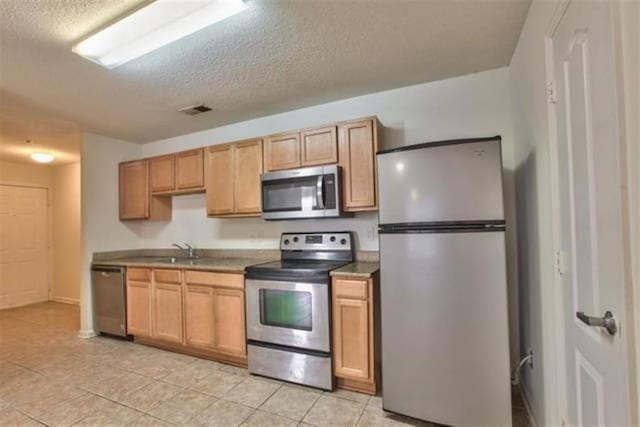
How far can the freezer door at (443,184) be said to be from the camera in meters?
1.81

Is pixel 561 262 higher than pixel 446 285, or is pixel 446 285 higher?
pixel 561 262

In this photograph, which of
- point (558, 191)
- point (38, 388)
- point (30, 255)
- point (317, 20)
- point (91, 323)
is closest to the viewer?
point (558, 191)

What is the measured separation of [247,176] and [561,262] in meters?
2.61

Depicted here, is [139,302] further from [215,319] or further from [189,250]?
[215,319]

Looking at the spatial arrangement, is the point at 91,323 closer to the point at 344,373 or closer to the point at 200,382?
the point at 200,382

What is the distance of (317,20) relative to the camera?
187cm

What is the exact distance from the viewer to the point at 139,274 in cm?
345

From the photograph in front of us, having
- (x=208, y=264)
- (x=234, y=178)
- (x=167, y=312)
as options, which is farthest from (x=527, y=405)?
(x=167, y=312)

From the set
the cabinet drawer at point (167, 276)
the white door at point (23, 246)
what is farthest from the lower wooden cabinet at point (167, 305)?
the white door at point (23, 246)

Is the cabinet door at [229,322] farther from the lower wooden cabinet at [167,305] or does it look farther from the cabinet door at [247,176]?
the cabinet door at [247,176]

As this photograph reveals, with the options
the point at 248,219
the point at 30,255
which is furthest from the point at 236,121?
the point at 30,255

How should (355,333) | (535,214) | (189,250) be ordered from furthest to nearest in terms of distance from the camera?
(189,250), (355,333), (535,214)

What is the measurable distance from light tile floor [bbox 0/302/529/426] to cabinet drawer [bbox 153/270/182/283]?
29.5 inches

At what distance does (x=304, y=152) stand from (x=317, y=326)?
152cm
